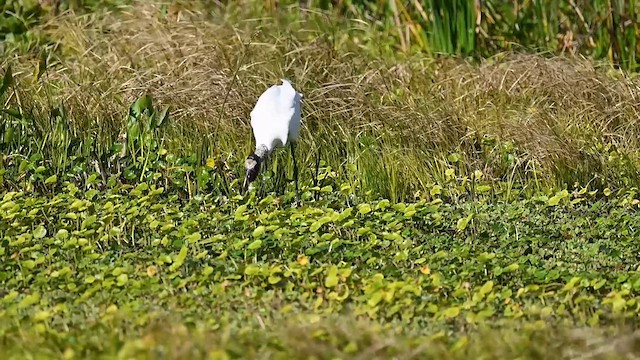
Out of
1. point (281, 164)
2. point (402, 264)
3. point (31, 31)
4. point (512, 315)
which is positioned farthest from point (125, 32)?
point (512, 315)

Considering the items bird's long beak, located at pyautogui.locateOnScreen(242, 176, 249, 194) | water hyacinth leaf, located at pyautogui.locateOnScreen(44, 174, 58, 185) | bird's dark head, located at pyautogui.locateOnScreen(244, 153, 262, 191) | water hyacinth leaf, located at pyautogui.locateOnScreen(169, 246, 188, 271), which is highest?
water hyacinth leaf, located at pyautogui.locateOnScreen(44, 174, 58, 185)

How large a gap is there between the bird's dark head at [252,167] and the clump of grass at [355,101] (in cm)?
32

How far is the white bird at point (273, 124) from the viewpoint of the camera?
18.6ft

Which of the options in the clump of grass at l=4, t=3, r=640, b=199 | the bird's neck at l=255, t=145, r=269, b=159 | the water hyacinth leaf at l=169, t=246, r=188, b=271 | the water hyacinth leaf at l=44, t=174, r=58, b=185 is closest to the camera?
the water hyacinth leaf at l=169, t=246, r=188, b=271

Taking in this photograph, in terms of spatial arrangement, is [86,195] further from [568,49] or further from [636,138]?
[568,49]

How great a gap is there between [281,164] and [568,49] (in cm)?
244

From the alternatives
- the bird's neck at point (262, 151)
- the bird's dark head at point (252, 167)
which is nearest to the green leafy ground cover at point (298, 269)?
the bird's dark head at point (252, 167)

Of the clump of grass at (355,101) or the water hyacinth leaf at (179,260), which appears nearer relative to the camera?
the water hyacinth leaf at (179,260)

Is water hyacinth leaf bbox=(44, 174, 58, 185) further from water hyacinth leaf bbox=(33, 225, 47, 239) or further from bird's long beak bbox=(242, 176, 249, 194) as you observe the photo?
bird's long beak bbox=(242, 176, 249, 194)

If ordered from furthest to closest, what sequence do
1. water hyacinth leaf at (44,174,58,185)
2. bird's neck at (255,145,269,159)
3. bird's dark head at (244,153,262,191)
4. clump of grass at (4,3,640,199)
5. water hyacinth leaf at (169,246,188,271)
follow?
1. clump of grass at (4,3,640,199)
2. bird's neck at (255,145,269,159)
3. bird's dark head at (244,153,262,191)
4. water hyacinth leaf at (44,174,58,185)
5. water hyacinth leaf at (169,246,188,271)

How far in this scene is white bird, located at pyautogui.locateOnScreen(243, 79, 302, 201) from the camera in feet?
18.6

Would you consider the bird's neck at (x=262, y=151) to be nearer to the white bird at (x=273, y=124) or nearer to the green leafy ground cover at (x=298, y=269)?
the white bird at (x=273, y=124)

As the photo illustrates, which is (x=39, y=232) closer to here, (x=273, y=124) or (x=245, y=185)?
(x=245, y=185)

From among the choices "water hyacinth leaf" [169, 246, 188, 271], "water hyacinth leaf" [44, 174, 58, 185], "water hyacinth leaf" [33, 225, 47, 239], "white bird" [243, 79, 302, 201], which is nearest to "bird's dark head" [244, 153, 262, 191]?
"white bird" [243, 79, 302, 201]
